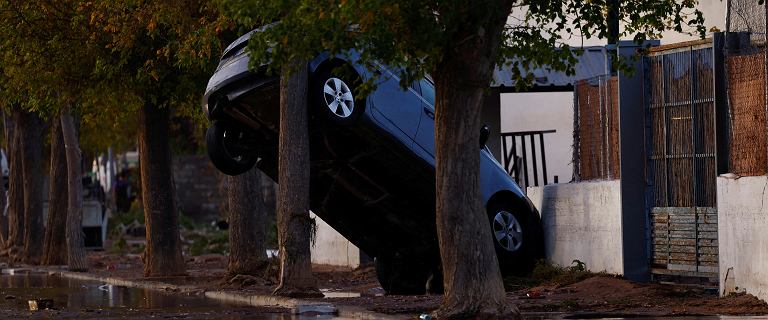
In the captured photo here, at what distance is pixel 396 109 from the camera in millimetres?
18250

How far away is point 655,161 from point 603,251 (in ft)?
4.58

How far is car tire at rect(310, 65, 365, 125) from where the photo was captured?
17.8 metres

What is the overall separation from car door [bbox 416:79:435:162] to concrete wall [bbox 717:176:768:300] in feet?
12.4

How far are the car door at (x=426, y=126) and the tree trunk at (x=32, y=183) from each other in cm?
1845

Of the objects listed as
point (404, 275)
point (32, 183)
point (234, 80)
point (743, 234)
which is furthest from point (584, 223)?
point (32, 183)

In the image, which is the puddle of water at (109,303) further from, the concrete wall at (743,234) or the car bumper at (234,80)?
the concrete wall at (743,234)

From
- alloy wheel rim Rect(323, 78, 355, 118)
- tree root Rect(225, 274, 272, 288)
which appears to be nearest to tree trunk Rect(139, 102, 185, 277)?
tree root Rect(225, 274, 272, 288)

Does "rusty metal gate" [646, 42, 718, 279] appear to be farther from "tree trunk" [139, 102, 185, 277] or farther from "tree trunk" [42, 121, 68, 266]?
"tree trunk" [42, 121, 68, 266]

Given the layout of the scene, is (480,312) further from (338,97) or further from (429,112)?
(429,112)

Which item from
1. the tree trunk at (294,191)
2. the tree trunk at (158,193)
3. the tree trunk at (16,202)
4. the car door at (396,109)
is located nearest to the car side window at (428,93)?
the car door at (396,109)

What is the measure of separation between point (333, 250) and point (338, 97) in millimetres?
10952

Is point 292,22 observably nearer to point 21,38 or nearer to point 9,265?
point 21,38

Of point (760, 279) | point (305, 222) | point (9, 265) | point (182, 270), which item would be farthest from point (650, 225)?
point (9, 265)

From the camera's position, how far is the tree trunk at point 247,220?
2364 cm
